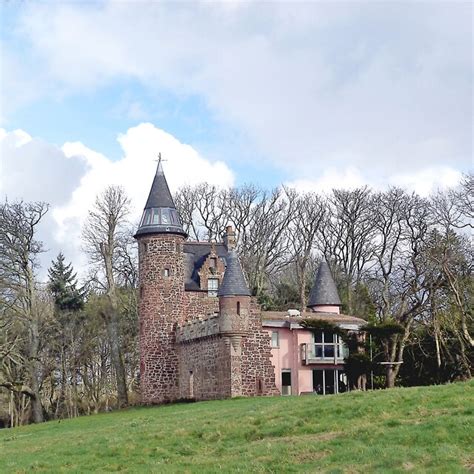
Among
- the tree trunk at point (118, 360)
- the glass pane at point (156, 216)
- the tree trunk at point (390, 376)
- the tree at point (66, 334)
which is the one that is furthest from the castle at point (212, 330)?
the tree at point (66, 334)

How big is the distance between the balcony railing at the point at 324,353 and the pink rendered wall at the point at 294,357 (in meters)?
0.34

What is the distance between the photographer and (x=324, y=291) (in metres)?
51.5

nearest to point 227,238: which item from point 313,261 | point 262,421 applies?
point 313,261

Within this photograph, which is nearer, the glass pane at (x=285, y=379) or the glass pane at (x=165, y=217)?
the glass pane at (x=285, y=379)

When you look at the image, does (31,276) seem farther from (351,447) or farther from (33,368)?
(351,447)

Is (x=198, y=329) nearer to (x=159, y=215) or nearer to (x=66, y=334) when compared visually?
(x=159, y=215)

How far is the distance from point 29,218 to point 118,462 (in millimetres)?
34526

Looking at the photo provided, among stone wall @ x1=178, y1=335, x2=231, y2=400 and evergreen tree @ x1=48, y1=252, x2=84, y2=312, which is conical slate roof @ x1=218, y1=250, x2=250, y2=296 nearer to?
stone wall @ x1=178, y1=335, x2=231, y2=400

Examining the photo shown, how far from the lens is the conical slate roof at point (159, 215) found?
4834 centimetres

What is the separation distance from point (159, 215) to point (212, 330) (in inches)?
350

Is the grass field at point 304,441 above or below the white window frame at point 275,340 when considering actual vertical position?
below

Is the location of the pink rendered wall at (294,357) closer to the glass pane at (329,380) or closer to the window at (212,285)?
the glass pane at (329,380)

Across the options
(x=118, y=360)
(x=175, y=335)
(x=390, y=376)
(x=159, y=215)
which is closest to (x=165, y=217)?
(x=159, y=215)

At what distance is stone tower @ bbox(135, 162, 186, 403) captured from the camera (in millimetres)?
47344
